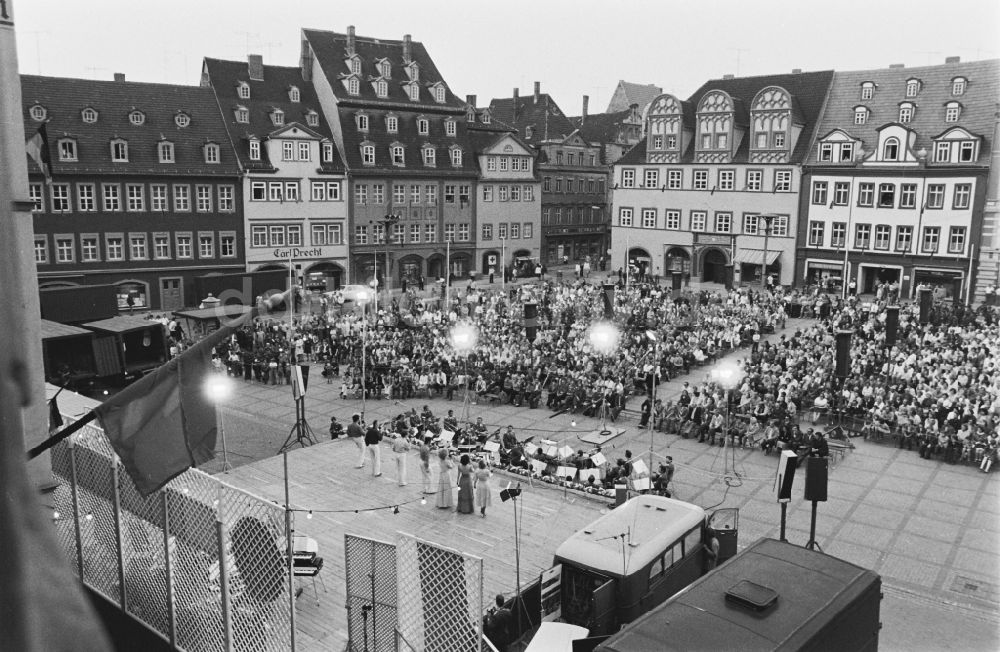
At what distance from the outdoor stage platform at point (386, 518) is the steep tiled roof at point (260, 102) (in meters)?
34.9

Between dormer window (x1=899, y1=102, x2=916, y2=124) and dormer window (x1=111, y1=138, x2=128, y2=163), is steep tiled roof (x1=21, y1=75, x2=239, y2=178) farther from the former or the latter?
dormer window (x1=899, y1=102, x2=916, y2=124)

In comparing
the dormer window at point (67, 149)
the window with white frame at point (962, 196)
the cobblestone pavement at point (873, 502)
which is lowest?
the cobblestone pavement at point (873, 502)

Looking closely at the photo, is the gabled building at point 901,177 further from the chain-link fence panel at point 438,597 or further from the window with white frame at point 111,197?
the chain-link fence panel at point 438,597

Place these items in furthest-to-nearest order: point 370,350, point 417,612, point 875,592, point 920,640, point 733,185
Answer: point 733,185 < point 370,350 < point 920,640 < point 875,592 < point 417,612

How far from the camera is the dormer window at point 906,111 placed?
50.9 meters

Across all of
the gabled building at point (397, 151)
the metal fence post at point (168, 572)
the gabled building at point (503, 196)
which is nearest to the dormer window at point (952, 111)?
the gabled building at point (503, 196)

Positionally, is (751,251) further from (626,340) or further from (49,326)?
(49,326)

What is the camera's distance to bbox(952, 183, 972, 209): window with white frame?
47869 mm

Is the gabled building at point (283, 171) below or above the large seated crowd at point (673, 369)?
above

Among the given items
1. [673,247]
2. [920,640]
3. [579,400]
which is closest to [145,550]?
[920,640]

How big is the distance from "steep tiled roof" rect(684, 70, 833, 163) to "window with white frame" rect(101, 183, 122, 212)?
121 ft

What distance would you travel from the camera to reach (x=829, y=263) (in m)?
53.4

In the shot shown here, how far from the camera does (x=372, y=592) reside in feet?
29.7

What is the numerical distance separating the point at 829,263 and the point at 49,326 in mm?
43910
